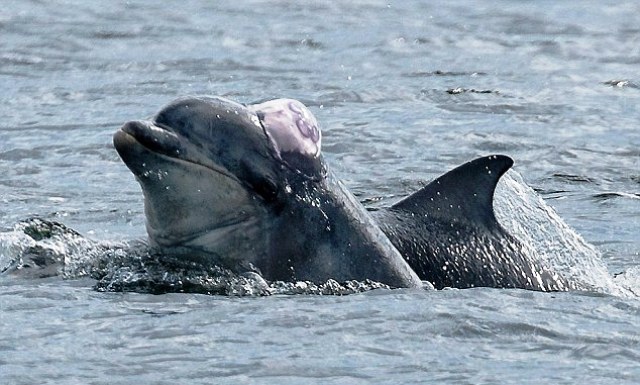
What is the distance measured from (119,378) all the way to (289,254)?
5.18 ft

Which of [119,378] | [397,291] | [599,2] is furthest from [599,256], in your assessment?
[599,2]

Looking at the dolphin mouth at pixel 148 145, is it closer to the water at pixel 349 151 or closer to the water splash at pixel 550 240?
the water at pixel 349 151

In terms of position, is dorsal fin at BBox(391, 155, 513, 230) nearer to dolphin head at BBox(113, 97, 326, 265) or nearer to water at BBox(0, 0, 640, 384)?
water at BBox(0, 0, 640, 384)

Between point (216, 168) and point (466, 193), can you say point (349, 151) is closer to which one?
point (466, 193)

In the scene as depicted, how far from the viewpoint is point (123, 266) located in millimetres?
9688

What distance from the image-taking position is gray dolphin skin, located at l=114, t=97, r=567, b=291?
899 centimetres

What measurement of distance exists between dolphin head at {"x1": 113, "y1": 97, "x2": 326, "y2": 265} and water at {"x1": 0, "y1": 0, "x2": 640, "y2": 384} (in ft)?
1.12

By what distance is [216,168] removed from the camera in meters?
9.02

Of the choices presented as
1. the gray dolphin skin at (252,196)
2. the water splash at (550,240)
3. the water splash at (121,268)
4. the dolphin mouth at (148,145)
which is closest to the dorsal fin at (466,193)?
the water splash at (550,240)

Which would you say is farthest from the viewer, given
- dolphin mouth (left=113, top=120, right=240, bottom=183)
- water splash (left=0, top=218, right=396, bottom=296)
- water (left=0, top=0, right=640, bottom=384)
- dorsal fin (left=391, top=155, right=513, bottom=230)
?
dorsal fin (left=391, top=155, right=513, bottom=230)

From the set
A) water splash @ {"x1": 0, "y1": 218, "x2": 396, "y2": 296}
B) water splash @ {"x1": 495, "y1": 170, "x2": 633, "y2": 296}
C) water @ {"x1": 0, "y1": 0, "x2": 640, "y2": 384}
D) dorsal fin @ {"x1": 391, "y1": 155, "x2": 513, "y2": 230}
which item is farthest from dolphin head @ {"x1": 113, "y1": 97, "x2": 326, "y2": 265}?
water splash @ {"x1": 495, "y1": 170, "x2": 633, "y2": 296}

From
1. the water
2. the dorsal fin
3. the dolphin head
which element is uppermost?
the dolphin head

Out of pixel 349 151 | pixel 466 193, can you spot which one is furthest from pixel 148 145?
pixel 349 151

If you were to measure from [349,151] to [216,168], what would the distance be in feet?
21.6
